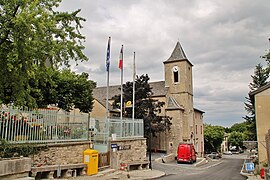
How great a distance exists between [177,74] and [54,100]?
23.2 metres

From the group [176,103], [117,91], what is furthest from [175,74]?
[117,91]

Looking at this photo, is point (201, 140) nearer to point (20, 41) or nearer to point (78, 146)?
point (78, 146)

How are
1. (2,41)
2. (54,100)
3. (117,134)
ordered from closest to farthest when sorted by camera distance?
(2,41), (117,134), (54,100)

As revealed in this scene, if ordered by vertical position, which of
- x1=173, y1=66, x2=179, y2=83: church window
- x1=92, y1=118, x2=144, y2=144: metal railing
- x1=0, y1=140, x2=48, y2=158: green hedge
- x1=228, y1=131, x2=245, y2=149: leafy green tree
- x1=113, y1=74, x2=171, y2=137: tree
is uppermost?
x1=173, y1=66, x2=179, y2=83: church window

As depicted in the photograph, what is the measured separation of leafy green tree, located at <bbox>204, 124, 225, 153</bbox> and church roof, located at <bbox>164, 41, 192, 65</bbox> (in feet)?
84.3

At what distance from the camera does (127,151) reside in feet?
57.5

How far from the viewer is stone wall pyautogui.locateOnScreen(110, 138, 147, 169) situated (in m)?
16.0

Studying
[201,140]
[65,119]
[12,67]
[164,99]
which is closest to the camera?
[12,67]

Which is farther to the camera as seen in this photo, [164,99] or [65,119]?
[164,99]

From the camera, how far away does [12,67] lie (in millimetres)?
8859

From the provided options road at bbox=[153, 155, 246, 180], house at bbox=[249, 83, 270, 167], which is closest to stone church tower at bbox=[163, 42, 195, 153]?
road at bbox=[153, 155, 246, 180]

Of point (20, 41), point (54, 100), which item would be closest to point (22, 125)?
point (20, 41)

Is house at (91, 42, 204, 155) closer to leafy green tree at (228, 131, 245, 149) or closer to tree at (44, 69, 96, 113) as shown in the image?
tree at (44, 69, 96, 113)

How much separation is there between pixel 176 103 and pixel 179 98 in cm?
125
